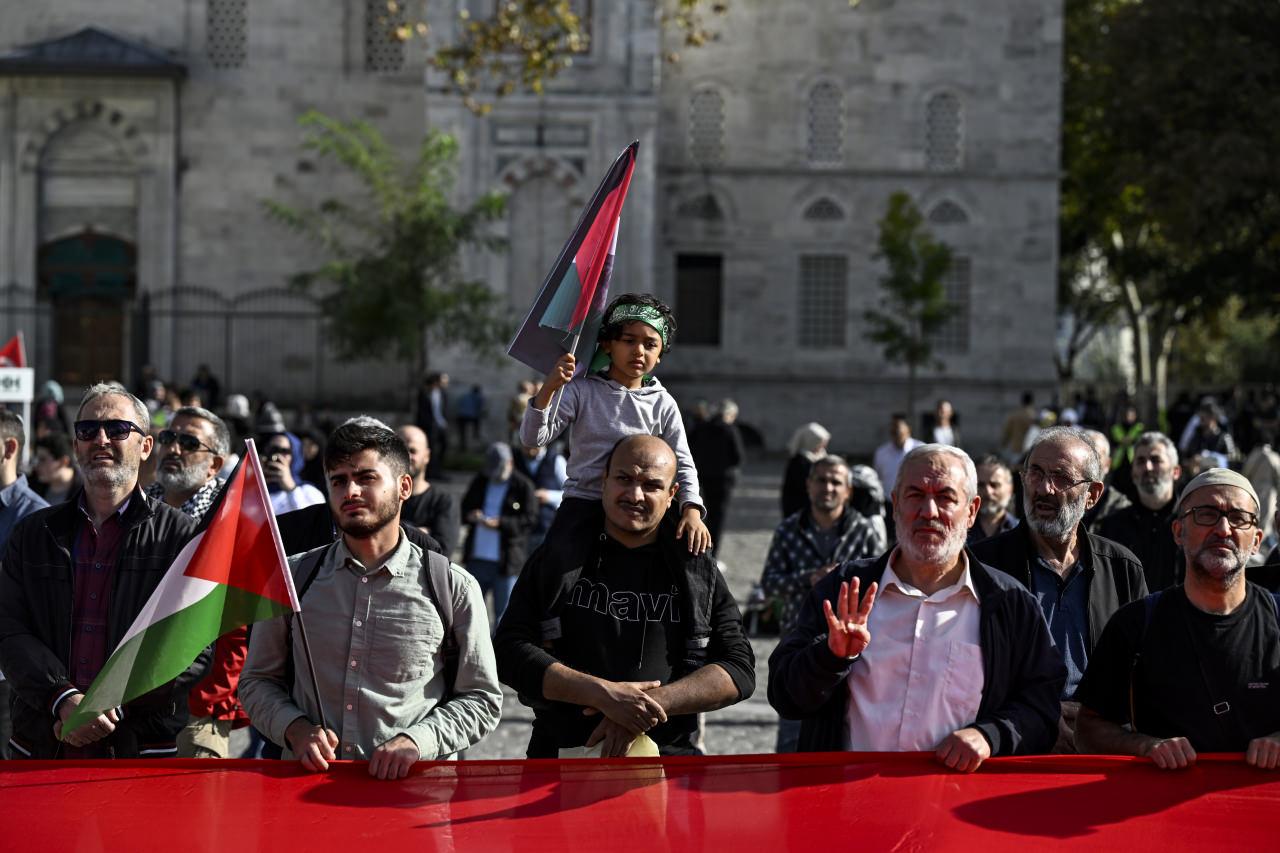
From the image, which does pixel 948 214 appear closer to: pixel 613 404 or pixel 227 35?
pixel 227 35

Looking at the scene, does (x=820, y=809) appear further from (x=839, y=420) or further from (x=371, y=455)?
(x=839, y=420)

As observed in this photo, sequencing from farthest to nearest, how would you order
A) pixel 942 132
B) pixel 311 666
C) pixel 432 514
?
pixel 942 132, pixel 432 514, pixel 311 666

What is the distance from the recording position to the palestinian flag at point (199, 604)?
5.09m

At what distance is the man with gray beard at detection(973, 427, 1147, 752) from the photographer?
5980 mm

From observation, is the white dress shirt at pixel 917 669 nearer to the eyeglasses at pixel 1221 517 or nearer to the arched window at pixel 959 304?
the eyeglasses at pixel 1221 517

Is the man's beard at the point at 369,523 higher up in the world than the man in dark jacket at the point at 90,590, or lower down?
higher up

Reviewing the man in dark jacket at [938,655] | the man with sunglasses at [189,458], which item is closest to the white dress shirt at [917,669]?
the man in dark jacket at [938,655]

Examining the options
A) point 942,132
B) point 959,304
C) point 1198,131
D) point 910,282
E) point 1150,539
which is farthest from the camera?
point 942,132

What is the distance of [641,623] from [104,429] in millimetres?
2137

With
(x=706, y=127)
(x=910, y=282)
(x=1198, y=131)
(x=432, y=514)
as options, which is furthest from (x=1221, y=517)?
(x=706, y=127)

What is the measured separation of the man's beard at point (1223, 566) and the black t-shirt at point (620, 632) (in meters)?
1.70

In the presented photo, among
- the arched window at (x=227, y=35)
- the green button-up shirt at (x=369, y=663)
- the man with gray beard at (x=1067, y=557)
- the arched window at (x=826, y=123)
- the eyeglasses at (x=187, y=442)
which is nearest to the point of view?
the green button-up shirt at (x=369, y=663)

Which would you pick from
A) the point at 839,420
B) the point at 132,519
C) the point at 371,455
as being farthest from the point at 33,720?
the point at 839,420

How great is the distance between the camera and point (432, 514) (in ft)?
30.0
